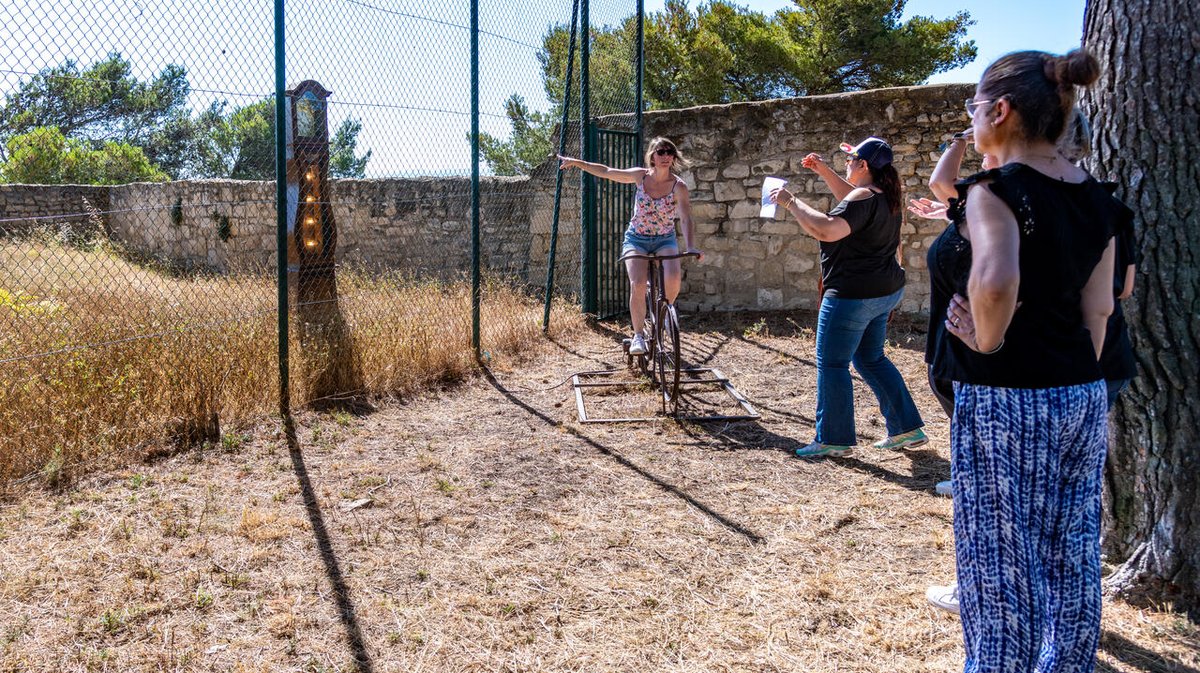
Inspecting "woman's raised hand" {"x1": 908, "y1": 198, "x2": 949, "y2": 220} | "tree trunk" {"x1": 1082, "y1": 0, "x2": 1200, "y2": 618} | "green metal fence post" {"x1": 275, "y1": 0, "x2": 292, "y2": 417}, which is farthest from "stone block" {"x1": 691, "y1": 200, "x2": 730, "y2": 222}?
"tree trunk" {"x1": 1082, "y1": 0, "x2": 1200, "y2": 618}

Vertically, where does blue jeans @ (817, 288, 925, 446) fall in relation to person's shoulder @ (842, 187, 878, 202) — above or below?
below

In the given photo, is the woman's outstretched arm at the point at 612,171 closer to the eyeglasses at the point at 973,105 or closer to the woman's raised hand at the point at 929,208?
the woman's raised hand at the point at 929,208

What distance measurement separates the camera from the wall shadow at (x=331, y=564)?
275 cm

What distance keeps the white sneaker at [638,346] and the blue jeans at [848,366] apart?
1.68 meters

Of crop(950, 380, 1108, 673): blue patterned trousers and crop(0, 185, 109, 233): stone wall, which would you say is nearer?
crop(950, 380, 1108, 673): blue patterned trousers

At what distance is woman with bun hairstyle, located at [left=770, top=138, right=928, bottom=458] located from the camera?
164 inches

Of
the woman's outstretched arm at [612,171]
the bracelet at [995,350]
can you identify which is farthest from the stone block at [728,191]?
the bracelet at [995,350]

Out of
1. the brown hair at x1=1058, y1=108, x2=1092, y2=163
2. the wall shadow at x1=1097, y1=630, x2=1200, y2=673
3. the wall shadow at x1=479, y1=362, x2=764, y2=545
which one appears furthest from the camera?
the wall shadow at x1=479, y1=362, x2=764, y2=545

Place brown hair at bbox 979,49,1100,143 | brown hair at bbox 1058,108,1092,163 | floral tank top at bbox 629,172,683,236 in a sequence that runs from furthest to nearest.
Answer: floral tank top at bbox 629,172,683,236
brown hair at bbox 1058,108,1092,163
brown hair at bbox 979,49,1100,143

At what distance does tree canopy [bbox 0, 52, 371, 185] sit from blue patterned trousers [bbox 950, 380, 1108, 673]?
13.0 ft

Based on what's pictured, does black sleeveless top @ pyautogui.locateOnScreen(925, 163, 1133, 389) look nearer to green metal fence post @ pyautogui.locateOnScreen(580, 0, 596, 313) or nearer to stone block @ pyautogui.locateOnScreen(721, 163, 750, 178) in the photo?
green metal fence post @ pyautogui.locateOnScreen(580, 0, 596, 313)

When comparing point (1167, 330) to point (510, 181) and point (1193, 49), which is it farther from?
point (510, 181)

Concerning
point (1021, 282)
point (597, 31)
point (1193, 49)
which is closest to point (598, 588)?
point (1021, 282)

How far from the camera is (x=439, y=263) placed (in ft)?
36.4
